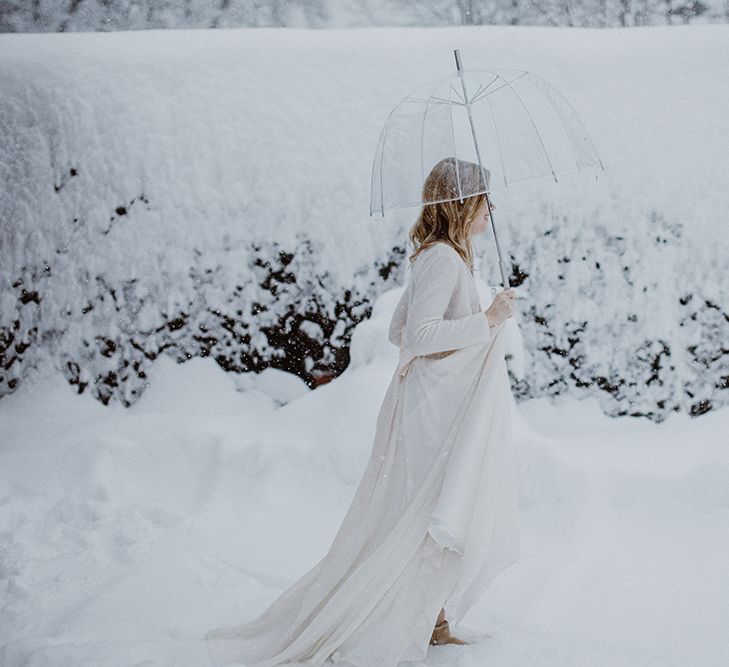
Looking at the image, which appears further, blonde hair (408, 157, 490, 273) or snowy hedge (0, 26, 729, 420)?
snowy hedge (0, 26, 729, 420)

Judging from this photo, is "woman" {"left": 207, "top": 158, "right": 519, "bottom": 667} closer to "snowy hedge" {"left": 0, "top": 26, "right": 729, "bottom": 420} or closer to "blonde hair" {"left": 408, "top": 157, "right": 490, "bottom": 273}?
"blonde hair" {"left": 408, "top": 157, "right": 490, "bottom": 273}

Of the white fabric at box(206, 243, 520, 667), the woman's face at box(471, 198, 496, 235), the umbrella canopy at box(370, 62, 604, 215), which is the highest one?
the umbrella canopy at box(370, 62, 604, 215)

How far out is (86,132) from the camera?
4957 mm

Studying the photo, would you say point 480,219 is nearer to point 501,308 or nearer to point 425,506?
point 501,308

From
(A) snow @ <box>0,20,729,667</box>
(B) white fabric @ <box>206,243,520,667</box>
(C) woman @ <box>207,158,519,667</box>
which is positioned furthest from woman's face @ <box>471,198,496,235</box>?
(A) snow @ <box>0,20,729,667</box>

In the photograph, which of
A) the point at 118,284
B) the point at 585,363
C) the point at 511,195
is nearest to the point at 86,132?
the point at 118,284

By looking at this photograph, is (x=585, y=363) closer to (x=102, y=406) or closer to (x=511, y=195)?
(x=511, y=195)

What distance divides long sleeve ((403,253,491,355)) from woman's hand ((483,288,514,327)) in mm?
33

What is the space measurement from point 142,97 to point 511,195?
2378mm

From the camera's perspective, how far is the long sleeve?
6.76ft

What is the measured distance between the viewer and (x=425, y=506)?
2.10 metres

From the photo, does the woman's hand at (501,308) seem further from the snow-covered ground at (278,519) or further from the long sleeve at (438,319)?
the snow-covered ground at (278,519)

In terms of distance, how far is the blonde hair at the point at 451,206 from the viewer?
6.84ft

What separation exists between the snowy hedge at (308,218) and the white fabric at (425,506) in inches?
85.1
